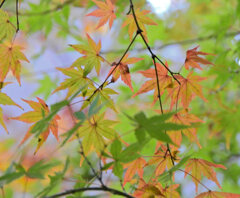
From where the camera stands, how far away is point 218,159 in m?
1.61

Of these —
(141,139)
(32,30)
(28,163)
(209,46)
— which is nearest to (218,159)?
(209,46)

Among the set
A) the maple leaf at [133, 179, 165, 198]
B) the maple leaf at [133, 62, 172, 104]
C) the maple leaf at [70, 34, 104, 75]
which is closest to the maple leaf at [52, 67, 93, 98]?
the maple leaf at [70, 34, 104, 75]

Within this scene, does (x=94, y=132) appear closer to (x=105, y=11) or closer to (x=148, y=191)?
(x=148, y=191)

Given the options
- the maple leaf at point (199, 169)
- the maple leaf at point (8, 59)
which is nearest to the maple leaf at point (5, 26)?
the maple leaf at point (8, 59)

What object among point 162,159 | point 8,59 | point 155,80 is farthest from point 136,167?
point 8,59

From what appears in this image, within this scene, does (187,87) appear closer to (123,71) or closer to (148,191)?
(123,71)

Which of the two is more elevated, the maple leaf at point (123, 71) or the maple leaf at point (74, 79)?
the maple leaf at point (123, 71)

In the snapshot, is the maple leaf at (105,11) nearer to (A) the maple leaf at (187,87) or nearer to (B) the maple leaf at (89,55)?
(B) the maple leaf at (89,55)

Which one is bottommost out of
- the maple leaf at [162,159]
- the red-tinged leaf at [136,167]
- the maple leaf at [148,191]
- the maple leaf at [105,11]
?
the maple leaf at [148,191]

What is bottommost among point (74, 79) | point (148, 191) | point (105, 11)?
point (148, 191)

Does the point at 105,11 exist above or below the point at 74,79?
above

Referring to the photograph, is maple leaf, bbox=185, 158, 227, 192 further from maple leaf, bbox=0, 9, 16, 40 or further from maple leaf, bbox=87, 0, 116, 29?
maple leaf, bbox=0, 9, 16, 40

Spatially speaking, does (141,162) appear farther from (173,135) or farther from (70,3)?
(70,3)

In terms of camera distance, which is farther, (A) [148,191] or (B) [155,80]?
(B) [155,80]
